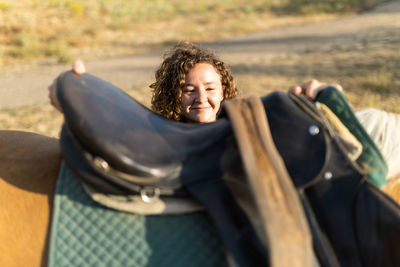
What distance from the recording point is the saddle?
87cm

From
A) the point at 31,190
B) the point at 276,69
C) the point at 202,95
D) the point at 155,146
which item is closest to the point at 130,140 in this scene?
the point at 155,146

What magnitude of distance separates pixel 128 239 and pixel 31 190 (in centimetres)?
32

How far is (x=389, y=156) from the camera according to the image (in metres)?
1.06

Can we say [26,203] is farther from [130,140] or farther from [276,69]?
[276,69]

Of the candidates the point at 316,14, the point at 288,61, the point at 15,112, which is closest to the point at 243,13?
the point at 316,14

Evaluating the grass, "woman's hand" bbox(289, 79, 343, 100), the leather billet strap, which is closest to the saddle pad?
the leather billet strap

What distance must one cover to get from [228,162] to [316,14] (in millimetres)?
12751

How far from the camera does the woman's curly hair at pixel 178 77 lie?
71.2 inches

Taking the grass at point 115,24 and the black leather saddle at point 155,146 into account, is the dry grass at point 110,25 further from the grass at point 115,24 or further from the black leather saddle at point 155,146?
the black leather saddle at point 155,146

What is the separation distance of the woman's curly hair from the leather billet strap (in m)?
0.93

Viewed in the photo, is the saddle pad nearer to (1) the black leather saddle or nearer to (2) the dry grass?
(1) the black leather saddle

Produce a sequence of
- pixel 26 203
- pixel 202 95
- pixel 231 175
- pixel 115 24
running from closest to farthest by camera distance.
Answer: pixel 231 175, pixel 26 203, pixel 202 95, pixel 115 24

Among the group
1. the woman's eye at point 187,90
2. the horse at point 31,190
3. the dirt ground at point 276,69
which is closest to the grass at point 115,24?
the dirt ground at point 276,69

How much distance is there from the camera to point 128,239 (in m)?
0.92
